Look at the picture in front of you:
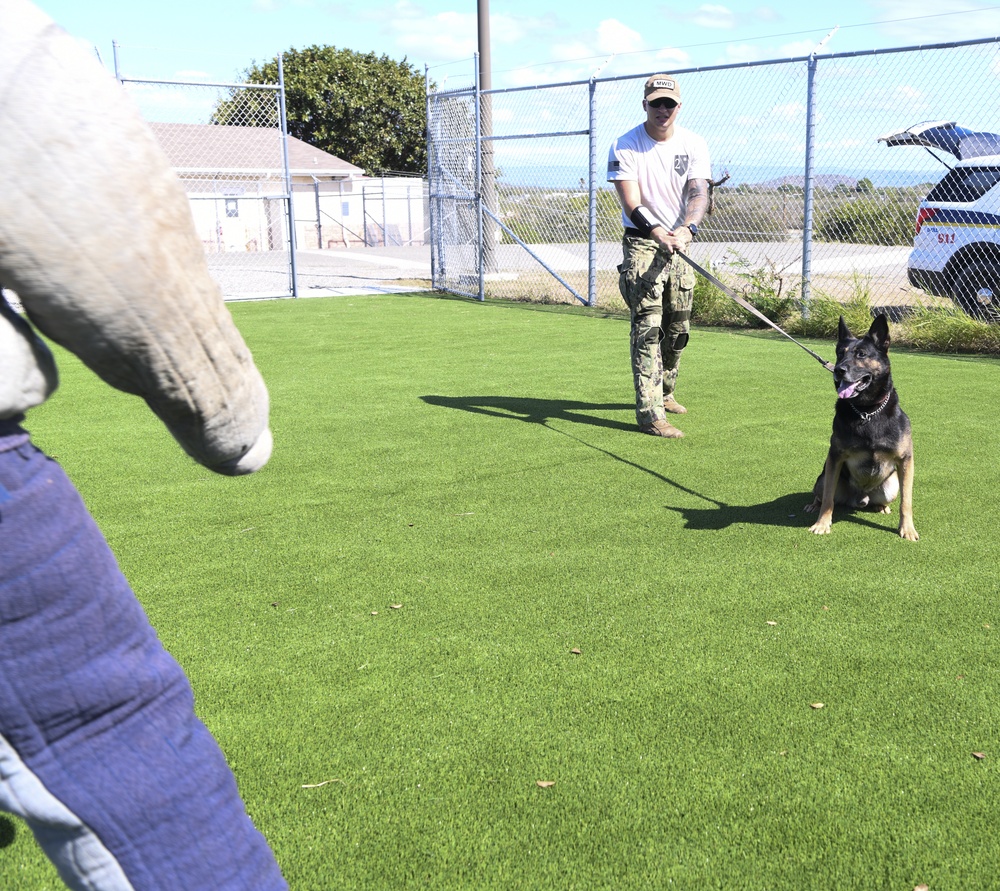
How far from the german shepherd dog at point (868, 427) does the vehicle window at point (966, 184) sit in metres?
6.39

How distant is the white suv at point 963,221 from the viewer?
31.6 feet

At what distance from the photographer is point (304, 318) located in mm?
13016

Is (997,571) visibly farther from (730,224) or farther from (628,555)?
(730,224)

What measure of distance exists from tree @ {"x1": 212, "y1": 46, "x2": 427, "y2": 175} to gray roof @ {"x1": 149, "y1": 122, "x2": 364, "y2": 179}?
629cm

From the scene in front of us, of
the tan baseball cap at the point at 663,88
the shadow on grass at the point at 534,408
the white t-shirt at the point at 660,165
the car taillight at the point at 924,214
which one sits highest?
the tan baseball cap at the point at 663,88

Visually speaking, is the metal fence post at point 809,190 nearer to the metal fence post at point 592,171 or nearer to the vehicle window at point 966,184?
the vehicle window at point 966,184

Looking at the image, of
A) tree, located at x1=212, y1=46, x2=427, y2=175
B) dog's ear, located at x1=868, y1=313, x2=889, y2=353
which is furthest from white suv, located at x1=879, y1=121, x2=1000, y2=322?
tree, located at x1=212, y1=46, x2=427, y2=175

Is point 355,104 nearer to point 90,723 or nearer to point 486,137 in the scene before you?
point 486,137

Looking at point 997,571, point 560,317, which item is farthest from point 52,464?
point 560,317

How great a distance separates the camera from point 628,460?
5.81 metres

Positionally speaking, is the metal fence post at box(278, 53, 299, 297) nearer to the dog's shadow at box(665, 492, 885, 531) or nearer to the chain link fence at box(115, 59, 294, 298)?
the chain link fence at box(115, 59, 294, 298)

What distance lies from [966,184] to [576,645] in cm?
845

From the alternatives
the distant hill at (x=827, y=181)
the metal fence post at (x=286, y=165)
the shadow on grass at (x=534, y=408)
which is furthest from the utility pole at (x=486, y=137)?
the shadow on grass at (x=534, y=408)

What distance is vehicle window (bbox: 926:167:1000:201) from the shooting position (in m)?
9.72
